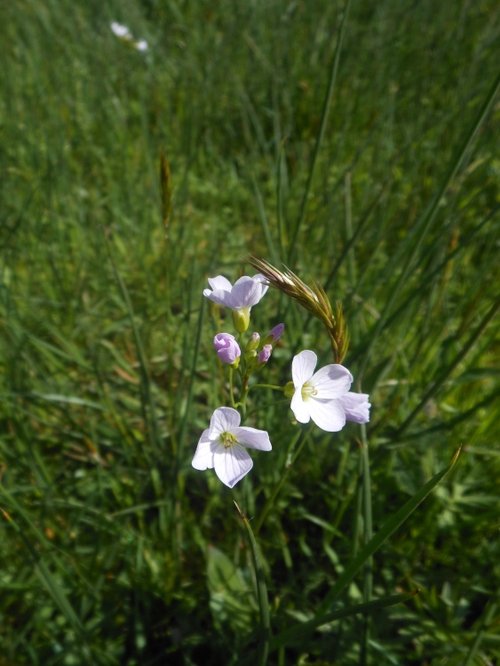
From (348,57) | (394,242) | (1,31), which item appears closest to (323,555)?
(394,242)

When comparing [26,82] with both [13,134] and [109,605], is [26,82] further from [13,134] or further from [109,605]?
[109,605]

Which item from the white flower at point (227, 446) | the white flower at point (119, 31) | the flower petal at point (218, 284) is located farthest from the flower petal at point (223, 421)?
the white flower at point (119, 31)

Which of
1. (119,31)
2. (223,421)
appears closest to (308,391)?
(223,421)

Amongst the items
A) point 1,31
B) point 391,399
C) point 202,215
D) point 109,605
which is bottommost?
point 109,605

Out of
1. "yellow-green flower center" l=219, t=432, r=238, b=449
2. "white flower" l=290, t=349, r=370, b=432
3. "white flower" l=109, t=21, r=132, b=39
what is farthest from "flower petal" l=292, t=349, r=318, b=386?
"white flower" l=109, t=21, r=132, b=39

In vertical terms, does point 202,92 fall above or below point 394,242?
above

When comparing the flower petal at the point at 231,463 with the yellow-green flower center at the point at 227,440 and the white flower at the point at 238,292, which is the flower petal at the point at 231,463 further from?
the white flower at the point at 238,292
